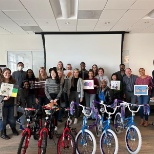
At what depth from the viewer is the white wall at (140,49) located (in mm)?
8289

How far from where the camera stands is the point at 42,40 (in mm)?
8289

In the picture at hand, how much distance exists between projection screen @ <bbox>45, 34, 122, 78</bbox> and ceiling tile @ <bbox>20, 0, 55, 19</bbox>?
2362 millimetres

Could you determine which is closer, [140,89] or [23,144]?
[23,144]

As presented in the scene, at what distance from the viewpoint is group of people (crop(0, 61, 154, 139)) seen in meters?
4.62

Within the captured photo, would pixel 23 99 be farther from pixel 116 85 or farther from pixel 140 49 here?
pixel 140 49

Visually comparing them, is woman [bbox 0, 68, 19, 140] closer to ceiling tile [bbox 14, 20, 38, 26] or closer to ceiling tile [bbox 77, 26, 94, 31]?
ceiling tile [bbox 14, 20, 38, 26]

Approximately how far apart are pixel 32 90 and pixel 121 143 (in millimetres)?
2678

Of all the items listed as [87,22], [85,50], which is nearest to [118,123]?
[87,22]

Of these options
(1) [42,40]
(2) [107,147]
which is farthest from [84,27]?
(2) [107,147]

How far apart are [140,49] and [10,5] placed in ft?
17.6

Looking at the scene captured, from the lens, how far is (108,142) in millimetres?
3434

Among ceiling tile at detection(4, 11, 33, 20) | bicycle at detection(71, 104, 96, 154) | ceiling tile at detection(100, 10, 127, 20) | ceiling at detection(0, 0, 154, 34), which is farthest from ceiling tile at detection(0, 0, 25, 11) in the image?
bicycle at detection(71, 104, 96, 154)

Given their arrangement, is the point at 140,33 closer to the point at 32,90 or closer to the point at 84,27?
the point at 84,27

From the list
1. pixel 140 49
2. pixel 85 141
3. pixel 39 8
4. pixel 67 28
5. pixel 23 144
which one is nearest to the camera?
pixel 23 144
